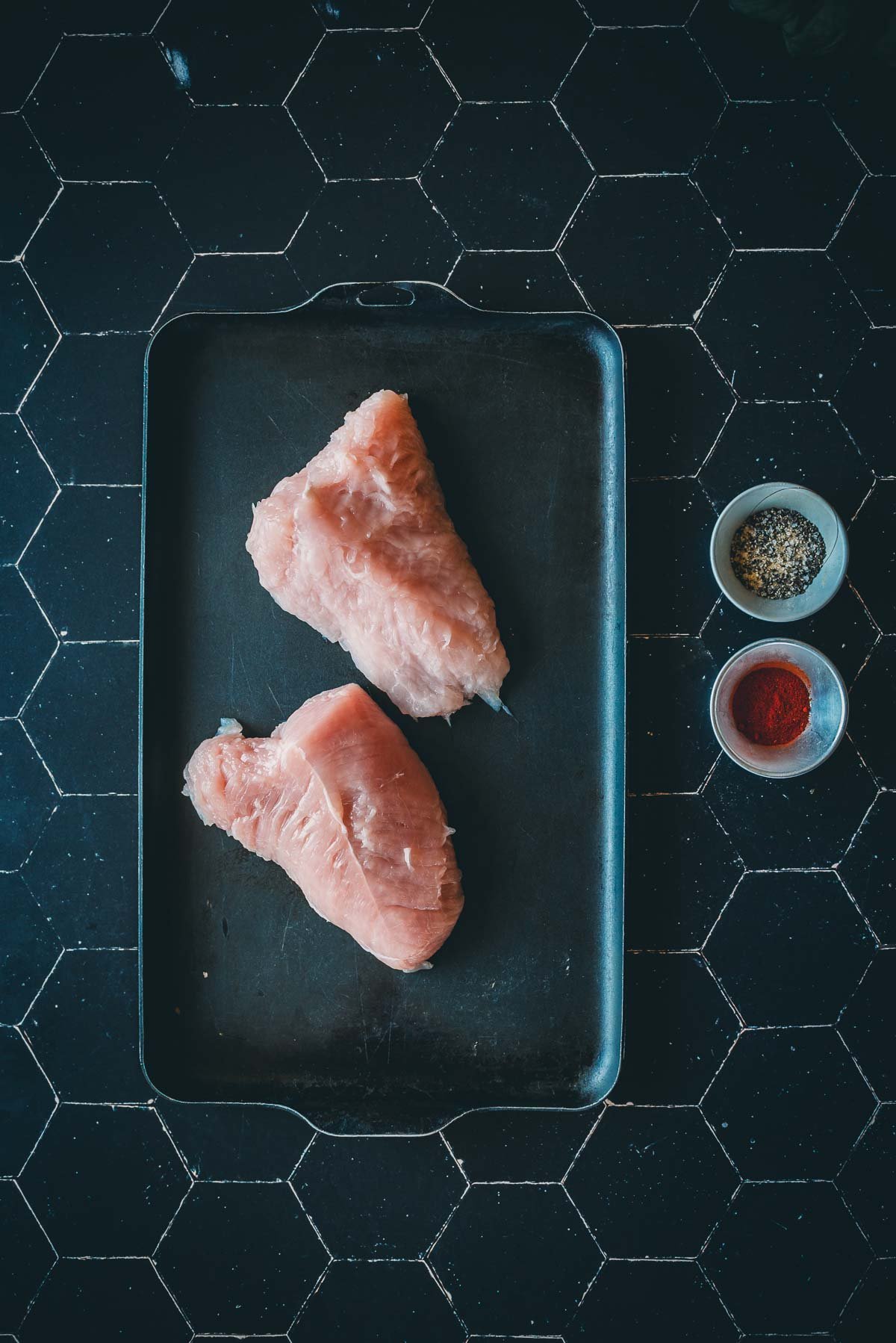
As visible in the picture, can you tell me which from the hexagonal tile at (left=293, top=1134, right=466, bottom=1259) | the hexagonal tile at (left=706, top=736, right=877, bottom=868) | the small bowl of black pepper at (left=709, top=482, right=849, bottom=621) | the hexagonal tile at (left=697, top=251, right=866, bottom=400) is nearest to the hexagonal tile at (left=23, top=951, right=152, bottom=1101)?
the hexagonal tile at (left=293, top=1134, right=466, bottom=1259)

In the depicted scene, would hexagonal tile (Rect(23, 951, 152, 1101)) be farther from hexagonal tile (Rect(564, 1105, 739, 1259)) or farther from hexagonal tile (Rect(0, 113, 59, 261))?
hexagonal tile (Rect(0, 113, 59, 261))

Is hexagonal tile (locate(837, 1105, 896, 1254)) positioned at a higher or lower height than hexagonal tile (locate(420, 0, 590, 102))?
lower

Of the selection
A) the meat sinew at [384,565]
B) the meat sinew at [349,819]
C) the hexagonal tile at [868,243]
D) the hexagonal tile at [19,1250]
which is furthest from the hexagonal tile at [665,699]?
the hexagonal tile at [19,1250]

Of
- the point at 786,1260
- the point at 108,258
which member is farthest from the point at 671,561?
the point at 786,1260

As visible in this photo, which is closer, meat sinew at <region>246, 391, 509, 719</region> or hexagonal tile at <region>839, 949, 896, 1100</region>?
meat sinew at <region>246, 391, 509, 719</region>

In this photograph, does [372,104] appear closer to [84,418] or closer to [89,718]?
[84,418]
